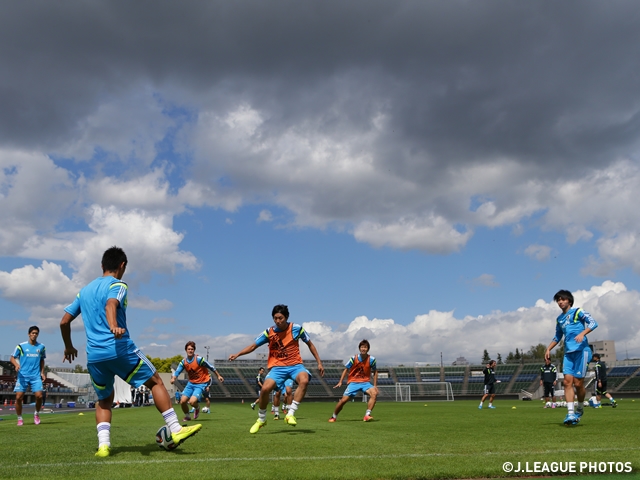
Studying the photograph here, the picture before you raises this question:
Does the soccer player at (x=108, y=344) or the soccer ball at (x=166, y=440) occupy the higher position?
the soccer player at (x=108, y=344)

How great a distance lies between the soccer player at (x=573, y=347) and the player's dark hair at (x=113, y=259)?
26.9 ft

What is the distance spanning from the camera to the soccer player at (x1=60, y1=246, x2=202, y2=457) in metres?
6.19

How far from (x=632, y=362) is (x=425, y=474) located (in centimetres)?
8655

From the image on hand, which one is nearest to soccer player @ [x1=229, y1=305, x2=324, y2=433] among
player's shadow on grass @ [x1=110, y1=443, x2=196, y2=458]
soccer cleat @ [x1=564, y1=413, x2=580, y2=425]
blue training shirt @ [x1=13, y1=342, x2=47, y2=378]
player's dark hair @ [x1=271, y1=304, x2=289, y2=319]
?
player's dark hair @ [x1=271, y1=304, x2=289, y2=319]

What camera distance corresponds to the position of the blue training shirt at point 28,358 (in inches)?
579

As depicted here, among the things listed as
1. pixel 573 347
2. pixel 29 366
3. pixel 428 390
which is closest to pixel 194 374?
pixel 29 366

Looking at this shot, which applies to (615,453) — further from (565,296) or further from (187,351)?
(187,351)

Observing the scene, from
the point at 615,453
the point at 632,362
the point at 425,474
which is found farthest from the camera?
the point at 632,362

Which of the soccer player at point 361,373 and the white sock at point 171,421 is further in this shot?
the soccer player at point 361,373

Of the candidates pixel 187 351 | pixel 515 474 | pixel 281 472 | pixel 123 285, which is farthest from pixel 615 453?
pixel 187 351

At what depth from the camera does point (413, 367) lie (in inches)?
3664

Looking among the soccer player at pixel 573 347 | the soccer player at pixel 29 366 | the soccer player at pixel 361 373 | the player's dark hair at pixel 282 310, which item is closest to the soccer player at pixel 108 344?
the player's dark hair at pixel 282 310

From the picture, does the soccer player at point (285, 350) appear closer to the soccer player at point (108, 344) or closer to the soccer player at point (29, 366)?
the soccer player at point (108, 344)

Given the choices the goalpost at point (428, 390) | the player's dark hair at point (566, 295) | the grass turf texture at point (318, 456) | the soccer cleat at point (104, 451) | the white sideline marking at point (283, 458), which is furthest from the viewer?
the goalpost at point (428, 390)
